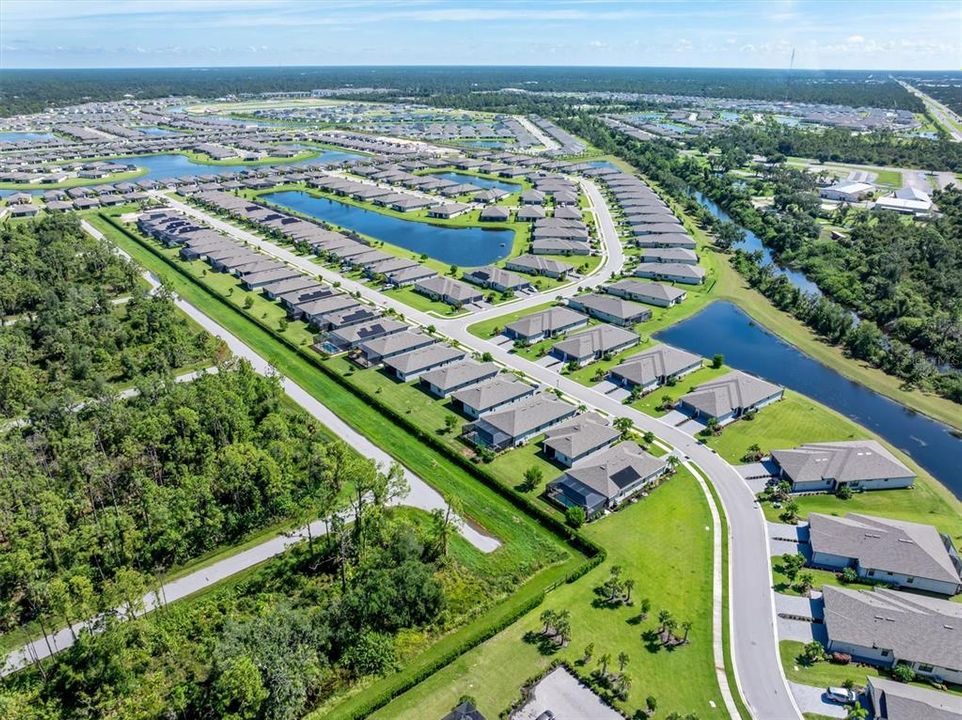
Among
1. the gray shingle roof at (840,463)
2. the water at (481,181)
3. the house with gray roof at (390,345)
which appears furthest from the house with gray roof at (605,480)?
the water at (481,181)

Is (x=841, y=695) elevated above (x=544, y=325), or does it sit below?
below

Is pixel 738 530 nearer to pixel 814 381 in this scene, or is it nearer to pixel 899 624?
pixel 899 624

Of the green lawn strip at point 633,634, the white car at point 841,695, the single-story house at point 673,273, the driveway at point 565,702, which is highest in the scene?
the single-story house at point 673,273

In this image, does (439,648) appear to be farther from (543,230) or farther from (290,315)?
(543,230)

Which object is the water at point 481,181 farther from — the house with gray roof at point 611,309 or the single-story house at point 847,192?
the house with gray roof at point 611,309

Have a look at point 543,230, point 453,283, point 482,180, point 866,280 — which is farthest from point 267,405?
point 482,180

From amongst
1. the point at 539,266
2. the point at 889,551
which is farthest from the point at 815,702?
the point at 539,266
